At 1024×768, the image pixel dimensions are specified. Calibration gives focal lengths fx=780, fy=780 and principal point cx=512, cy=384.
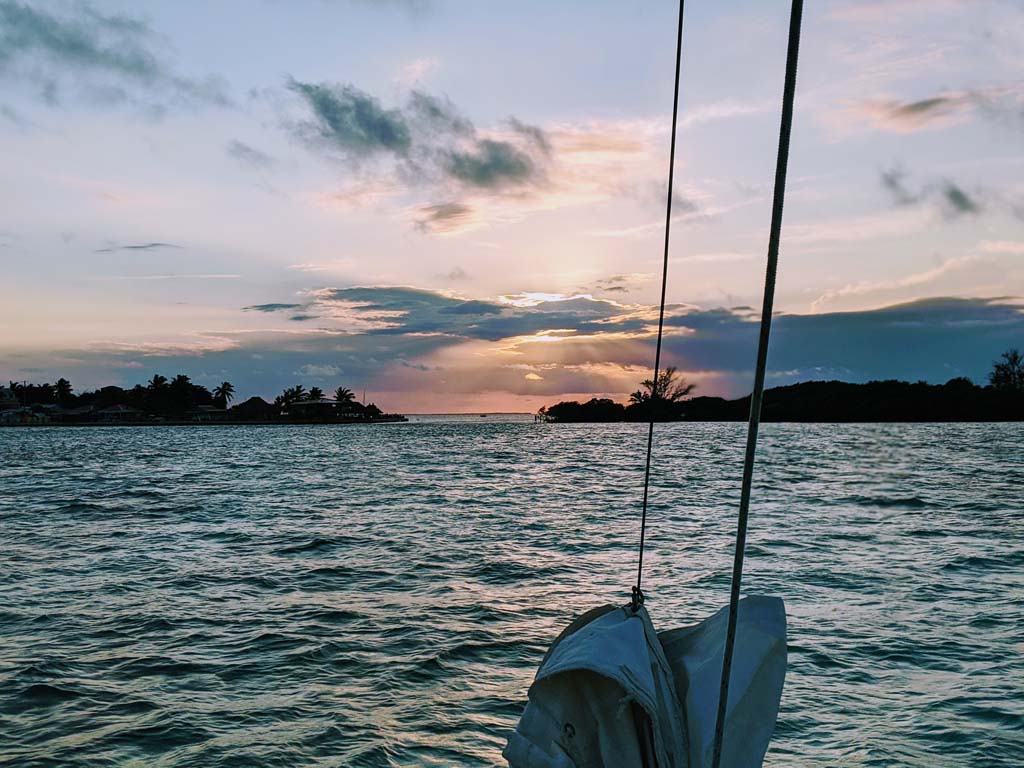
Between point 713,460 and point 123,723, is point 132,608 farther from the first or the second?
point 713,460

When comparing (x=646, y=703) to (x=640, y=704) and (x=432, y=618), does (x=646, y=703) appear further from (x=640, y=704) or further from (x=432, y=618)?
(x=432, y=618)

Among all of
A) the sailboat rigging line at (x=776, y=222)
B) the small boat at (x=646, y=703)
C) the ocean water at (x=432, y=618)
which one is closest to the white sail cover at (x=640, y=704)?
the small boat at (x=646, y=703)

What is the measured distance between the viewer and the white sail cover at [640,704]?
313 centimetres

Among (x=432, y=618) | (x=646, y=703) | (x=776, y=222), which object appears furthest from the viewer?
(x=432, y=618)

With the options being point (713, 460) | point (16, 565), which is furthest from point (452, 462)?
point (16, 565)

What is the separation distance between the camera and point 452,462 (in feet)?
210

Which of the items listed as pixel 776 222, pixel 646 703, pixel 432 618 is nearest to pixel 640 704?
pixel 646 703

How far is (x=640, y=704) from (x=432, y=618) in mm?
10271

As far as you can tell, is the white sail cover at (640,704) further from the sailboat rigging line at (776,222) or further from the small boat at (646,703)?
the sailboat rigging line at (776,222)

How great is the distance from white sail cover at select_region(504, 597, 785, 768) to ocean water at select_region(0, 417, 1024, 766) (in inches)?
179

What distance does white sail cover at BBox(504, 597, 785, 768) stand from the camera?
3.13m

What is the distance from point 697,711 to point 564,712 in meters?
0.60

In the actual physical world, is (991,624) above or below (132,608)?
above

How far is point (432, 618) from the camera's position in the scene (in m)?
12.8
